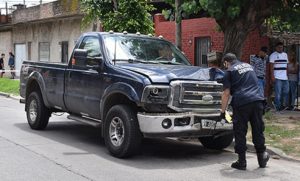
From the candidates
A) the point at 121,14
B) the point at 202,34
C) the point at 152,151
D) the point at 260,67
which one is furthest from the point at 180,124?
the point at 202,34

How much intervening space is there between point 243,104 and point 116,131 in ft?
6.68

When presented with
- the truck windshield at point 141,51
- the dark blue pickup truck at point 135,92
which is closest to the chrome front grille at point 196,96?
the dark blue pickup truck at point 135,92

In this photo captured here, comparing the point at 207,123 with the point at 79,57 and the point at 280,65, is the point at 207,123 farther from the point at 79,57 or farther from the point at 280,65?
the point at 280,65

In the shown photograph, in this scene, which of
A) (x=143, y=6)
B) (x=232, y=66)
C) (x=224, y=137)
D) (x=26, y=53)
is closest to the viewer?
(x=232, y=66)

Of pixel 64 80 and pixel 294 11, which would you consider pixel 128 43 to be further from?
pixel 294 11

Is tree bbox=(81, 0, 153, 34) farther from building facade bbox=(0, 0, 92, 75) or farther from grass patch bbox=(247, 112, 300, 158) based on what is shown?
building facade bbox=(0, 0, 92, 75)

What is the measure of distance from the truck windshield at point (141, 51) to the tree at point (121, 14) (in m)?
5.20

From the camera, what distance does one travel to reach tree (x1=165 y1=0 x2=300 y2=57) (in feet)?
37.6

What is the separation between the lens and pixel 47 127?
451 inches

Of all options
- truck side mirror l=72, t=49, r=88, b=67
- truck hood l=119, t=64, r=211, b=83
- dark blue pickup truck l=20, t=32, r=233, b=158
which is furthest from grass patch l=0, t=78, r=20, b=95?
truck hood l=119, t=64, r=211, b=83

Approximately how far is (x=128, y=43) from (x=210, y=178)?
11.0 feet

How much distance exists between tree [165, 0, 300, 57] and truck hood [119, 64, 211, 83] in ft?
10.1

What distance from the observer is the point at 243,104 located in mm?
→ 7434

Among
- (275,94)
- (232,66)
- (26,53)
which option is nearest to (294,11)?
(275,94)
